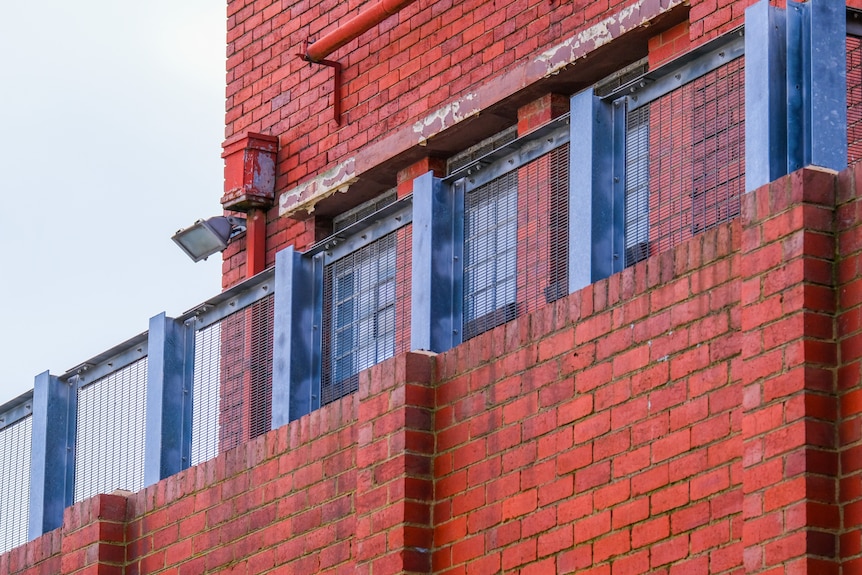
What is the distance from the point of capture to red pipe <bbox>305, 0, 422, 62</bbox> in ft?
46.1

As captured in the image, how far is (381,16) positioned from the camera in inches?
557

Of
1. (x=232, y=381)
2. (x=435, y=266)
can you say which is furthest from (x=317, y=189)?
(x=435, y=266)

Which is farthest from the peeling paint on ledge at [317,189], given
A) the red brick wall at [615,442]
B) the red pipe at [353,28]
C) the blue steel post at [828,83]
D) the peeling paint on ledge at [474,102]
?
the blue steel post at [828,83]

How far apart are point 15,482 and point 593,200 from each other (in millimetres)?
4980

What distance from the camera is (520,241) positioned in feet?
31.4

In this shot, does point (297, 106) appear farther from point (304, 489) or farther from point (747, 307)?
point (747, 307)

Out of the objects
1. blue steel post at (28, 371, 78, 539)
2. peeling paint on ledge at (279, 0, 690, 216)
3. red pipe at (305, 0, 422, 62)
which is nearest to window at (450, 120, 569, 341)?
peeling paint on ledge at (279, 0, 690, 216)

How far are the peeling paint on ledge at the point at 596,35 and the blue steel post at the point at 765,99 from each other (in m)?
3.68

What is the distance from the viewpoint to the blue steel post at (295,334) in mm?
10711

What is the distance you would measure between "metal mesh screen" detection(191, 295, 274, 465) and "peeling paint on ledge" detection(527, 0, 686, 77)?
260 centimetres

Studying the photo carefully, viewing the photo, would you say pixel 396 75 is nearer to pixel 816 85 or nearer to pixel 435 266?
pixel 435 266

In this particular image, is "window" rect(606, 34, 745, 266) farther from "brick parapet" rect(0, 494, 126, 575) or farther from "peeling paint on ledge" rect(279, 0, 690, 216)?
"brick parapet" rect(0, 494, 126, 575)

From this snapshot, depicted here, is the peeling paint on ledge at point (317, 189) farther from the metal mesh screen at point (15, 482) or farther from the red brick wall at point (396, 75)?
the metal mesh screen at point (15, 482)

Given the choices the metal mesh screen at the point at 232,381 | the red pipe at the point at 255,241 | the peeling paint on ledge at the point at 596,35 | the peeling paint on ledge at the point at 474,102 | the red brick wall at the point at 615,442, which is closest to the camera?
the red brick wall at the point at 615,442
